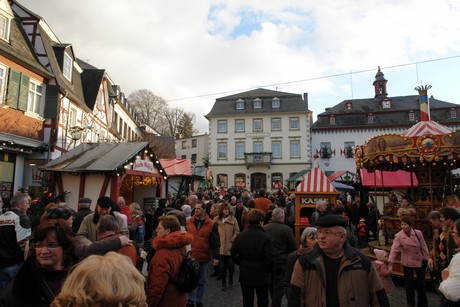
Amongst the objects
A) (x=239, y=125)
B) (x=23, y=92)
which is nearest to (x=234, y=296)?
(x=23, y=92)

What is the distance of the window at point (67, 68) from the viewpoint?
16.7m

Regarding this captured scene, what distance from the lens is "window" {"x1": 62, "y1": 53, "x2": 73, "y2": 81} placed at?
1669 centimetres

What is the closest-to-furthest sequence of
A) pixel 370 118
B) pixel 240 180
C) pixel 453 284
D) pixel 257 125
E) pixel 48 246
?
pixel 48 246
pixel 453 284
pixel 370 118
pixel 240 180
pixel 257 125

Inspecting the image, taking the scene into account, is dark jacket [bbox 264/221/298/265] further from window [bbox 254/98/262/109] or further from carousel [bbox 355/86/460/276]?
window [bbox 254/98/262/109]

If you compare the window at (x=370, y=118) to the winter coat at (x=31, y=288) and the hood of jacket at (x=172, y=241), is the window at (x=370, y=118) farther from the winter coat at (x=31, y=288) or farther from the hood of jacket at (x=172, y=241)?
the winter coat at (x=31, y=288)

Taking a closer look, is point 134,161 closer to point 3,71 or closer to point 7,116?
point 7,116

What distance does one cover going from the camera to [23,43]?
1427 cm

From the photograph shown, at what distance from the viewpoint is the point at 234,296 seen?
6352mm

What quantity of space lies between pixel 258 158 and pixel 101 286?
A: 125 feet

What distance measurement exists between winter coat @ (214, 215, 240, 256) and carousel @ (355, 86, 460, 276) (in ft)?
15.6

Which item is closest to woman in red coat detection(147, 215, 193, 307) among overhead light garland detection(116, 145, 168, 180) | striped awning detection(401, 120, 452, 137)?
overhead light garland detection(116, 145, 168, 180)

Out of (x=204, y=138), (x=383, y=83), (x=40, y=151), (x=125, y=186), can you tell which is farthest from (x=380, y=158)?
(x=204, y=138)

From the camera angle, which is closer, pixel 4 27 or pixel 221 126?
pixel 4 27

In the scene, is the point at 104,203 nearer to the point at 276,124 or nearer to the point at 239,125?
the point at 276,124
